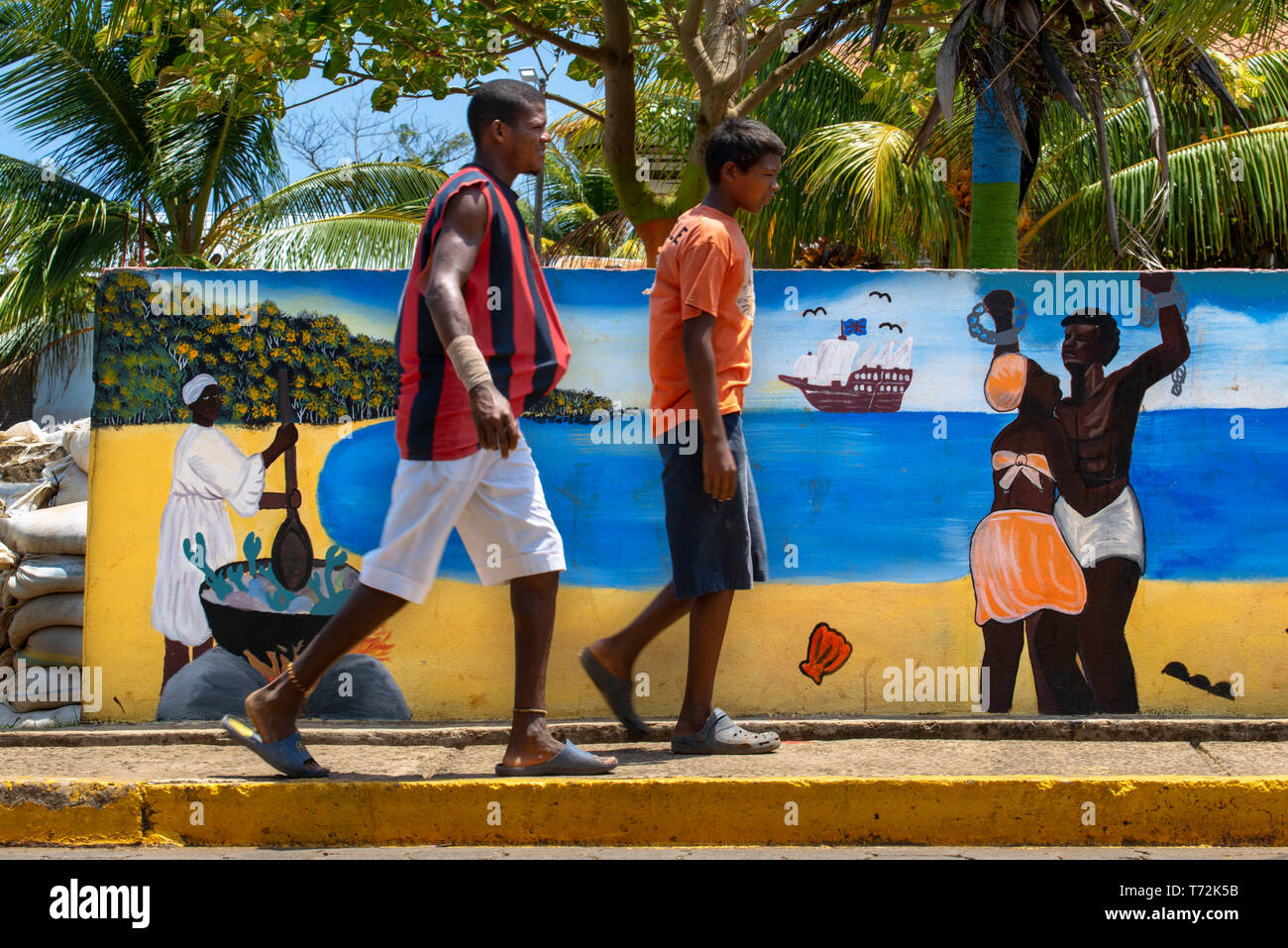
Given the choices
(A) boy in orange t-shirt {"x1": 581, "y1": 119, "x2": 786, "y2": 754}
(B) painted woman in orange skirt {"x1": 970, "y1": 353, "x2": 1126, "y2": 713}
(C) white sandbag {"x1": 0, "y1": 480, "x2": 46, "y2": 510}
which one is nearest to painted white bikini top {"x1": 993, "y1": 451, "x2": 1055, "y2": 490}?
(B) painted woman in orange skirt {"x1": 970, "y1": 353, "x2": 1126, "y2": 713}

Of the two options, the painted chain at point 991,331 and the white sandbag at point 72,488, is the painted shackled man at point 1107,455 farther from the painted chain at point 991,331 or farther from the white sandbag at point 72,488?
the white sandbag at point 72,488

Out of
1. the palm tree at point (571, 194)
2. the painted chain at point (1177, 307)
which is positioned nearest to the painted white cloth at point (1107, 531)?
the painted chain at point (1177, 307)

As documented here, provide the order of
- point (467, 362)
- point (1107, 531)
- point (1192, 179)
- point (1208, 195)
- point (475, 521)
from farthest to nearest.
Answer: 1. point (1208, 195)
2. point (1192, 179)
3. point (1107, 531)
4. point (475, 521)
5. point (467, 362)

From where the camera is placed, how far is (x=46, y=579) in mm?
4676

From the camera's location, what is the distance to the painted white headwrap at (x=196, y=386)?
14.4ft

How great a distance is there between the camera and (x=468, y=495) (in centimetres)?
348

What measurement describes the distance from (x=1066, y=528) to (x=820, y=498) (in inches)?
33.8

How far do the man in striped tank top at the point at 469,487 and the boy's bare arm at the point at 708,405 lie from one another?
15.9 inches

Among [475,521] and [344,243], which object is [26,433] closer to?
[475,521]

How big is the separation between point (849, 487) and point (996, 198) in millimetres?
2651

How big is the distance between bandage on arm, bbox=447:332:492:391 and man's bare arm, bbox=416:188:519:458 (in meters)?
0.01

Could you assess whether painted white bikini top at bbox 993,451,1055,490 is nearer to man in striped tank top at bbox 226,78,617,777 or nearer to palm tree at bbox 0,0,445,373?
man in striped tank top at bbox 226,78,617,777

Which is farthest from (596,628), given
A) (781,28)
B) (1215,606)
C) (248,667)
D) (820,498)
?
(781,28)

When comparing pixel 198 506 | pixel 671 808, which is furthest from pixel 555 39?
pixel 671 808
